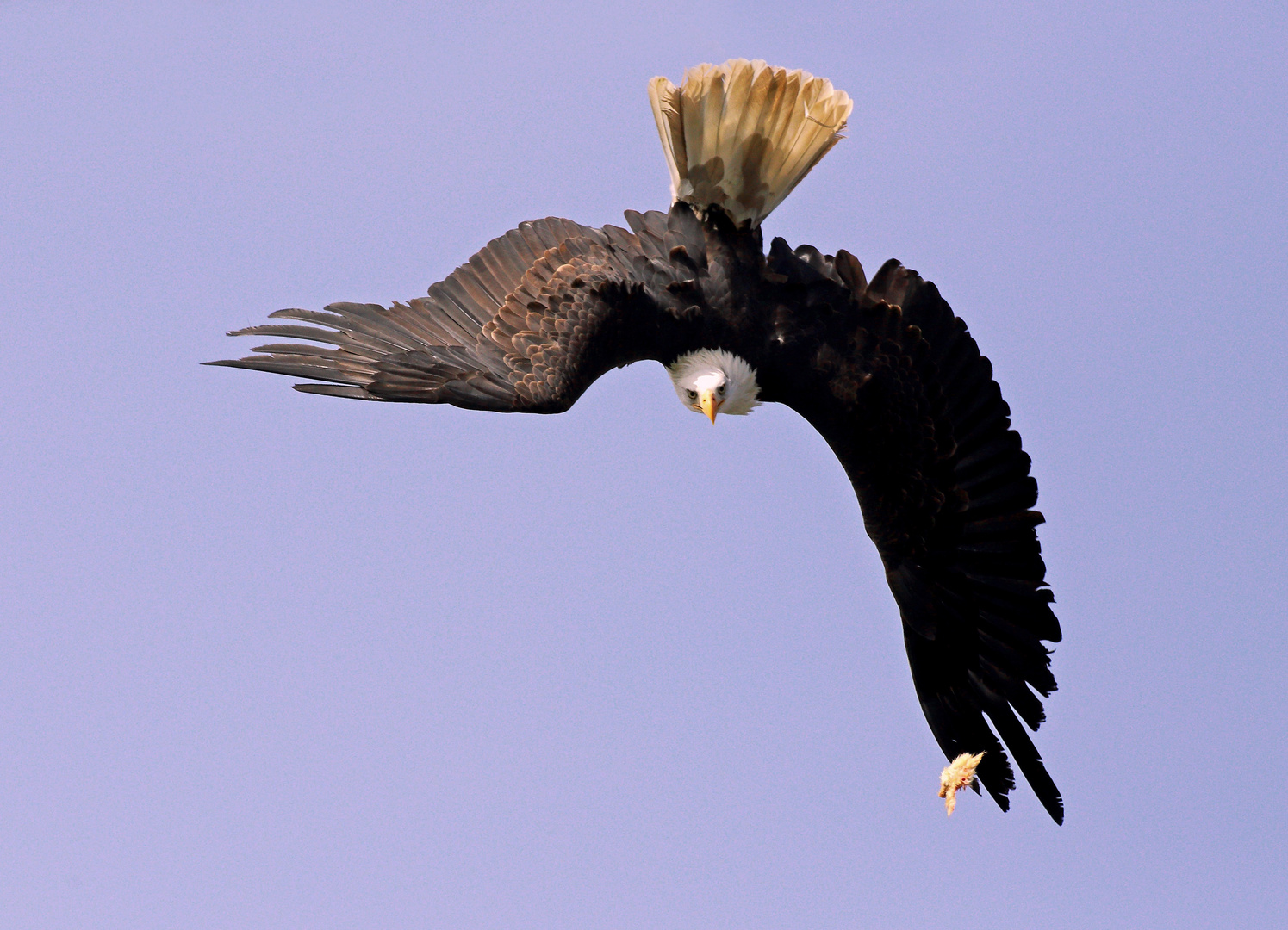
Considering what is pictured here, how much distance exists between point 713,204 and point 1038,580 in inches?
121

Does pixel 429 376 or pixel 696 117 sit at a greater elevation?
pixel 696 117

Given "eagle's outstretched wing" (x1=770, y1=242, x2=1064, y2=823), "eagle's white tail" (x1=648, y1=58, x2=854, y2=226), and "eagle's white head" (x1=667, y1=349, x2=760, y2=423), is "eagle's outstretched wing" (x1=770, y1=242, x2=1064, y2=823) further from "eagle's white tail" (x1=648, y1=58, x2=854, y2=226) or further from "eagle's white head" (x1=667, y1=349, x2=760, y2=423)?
"eagle's white tail" (x1=648, y1=58, x2=854, y2=226)

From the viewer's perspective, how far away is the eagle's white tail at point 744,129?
10617mm

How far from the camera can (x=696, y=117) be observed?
35.0ft

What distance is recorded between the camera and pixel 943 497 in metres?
10.9

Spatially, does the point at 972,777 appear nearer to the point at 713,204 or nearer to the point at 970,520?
the point at 970,520

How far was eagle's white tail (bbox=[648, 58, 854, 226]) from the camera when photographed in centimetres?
1062

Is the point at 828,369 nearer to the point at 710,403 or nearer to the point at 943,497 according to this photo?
the point at 710,403

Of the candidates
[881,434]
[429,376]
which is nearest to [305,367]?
[429,376]

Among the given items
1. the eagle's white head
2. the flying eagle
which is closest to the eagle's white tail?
the flying eagle

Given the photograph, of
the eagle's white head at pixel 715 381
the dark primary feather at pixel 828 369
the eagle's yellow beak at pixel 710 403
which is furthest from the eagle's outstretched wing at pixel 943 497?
the eagle's yellow beak at pixel 710 403

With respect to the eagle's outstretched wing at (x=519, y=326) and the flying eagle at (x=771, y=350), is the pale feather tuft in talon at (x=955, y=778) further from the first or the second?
the eagle's outstretched wing at (x=519, y=326)

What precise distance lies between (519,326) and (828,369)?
1811mm

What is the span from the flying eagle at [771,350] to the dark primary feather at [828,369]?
Answer: 11 millimetres
